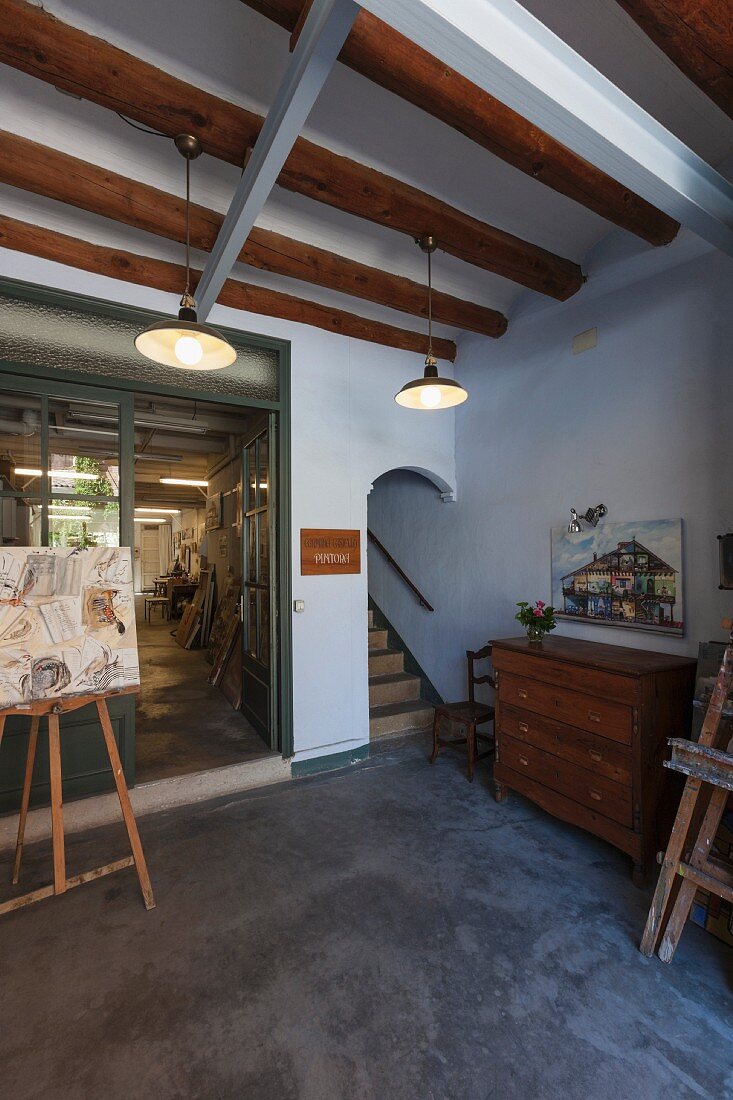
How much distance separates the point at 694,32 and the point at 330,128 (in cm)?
152

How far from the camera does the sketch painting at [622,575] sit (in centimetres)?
287

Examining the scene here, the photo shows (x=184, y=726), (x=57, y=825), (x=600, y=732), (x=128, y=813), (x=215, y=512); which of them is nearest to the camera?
(x=57, y=825)

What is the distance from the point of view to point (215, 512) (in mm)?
7707

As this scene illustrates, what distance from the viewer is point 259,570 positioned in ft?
13.9

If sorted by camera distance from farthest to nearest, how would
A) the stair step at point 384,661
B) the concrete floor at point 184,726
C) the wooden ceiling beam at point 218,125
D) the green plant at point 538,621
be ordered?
1. the stair step at point 384,661
2. the concrete floor at point 184,726
3. the green plant at point 538,621
4. the wooden ceiling beam at point 218,125

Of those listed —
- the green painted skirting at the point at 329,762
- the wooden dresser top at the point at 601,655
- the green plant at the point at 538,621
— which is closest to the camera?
the wooden dresser top at the point at 601,655

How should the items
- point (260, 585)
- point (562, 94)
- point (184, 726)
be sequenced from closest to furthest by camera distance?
point (562, 94) < point (260, 585) < point (184, 726)

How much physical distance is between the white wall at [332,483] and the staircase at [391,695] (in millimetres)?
441

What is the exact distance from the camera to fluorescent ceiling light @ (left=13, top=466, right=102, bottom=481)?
9.70 ft

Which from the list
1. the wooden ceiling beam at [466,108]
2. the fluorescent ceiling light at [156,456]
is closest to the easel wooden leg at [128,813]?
the wooden ceiling beam at [466,108]

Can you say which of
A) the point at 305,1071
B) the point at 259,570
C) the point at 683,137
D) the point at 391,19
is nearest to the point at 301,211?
the point at 391,19

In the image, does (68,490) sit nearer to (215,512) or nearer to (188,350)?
(188,350)

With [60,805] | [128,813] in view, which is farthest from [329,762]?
[60,805]

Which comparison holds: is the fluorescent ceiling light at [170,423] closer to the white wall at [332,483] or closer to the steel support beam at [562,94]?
the white wall at [332,483]
